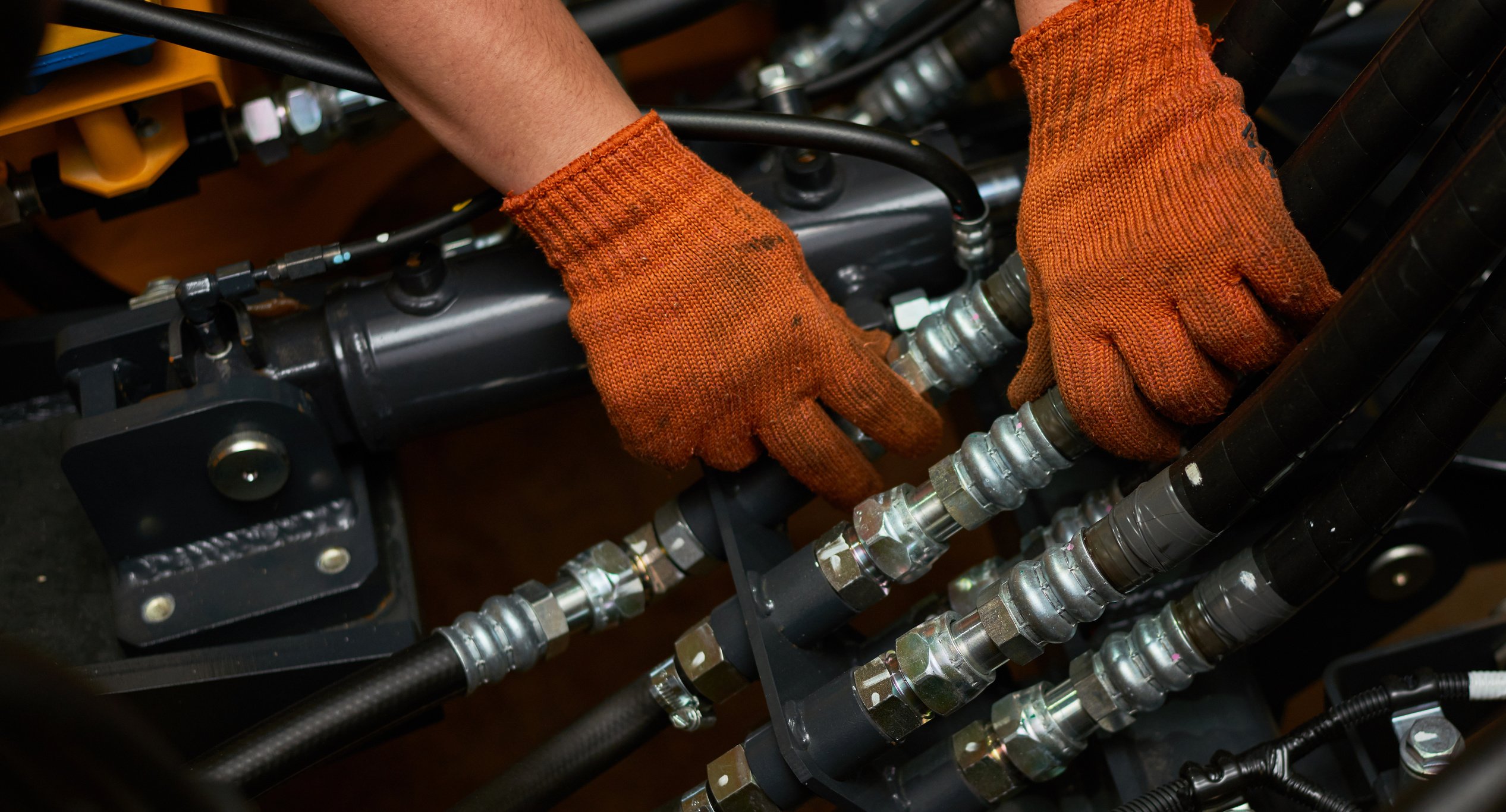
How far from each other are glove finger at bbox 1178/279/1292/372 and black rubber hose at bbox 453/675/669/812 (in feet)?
1.58

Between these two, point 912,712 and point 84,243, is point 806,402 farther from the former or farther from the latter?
point 84,243

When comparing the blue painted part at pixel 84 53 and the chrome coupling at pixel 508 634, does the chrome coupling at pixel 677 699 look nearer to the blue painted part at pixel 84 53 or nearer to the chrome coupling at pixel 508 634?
the chrome coupling at pixel 508 634

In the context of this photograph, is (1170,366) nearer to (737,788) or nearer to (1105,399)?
(1105,399)

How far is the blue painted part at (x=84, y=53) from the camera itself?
84cm

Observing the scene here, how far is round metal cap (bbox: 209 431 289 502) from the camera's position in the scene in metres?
0.86

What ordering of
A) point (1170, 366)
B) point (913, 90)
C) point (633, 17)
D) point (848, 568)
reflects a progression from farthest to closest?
point (913, 90) < point (633, 17) < point (848, 568) < point (1170, 366)

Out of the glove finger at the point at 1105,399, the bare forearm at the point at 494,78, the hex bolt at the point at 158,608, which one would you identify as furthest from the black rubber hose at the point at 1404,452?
the hex bolt at the point at 158,608

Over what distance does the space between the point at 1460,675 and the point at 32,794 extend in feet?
2.62

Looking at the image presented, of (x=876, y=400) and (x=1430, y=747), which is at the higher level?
(x=876, y=400)

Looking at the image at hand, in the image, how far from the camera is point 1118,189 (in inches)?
28.7

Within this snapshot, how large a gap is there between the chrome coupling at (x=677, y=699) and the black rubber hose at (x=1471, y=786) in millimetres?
563

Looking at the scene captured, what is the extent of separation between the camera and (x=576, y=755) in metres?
0.85

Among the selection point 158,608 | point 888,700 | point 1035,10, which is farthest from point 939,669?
point 158,608

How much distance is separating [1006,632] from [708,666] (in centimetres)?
24
